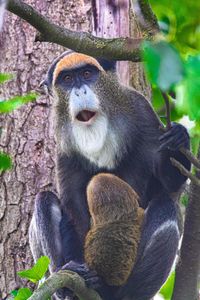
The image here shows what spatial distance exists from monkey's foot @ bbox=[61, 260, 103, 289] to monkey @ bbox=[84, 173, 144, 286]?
0.05 metres

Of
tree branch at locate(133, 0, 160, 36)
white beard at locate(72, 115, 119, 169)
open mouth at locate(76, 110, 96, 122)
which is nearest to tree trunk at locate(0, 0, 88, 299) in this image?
white beard at locate(72, 115, 119, 169)

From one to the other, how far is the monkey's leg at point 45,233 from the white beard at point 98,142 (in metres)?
0.46

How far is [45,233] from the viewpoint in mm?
4199

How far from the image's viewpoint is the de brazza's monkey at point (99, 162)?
3965 millimetres

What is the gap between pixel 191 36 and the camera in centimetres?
362

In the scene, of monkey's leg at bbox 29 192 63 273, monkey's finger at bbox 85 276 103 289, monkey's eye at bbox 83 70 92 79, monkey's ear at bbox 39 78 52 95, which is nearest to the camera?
monkey's finger at bbox 85 276 103 289

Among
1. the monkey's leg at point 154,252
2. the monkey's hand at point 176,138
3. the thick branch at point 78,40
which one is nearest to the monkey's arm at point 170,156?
the monkey's hand at point 176,138

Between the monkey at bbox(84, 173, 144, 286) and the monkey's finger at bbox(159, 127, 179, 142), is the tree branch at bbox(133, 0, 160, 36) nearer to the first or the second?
Answer: the monkey's finger at bbox(159, 127, 179, 142)

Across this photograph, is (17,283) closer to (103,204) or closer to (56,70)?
(103,204)

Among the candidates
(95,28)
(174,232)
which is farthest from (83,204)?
(95,28)

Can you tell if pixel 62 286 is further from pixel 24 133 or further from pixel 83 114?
pixel 24 133

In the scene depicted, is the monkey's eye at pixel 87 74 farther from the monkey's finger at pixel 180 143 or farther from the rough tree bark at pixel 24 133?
the monkey's finger at pixel 180 143

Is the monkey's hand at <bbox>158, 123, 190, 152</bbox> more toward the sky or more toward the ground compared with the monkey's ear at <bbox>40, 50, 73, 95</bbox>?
more toward the ground

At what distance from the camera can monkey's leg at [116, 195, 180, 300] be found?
153 inches
